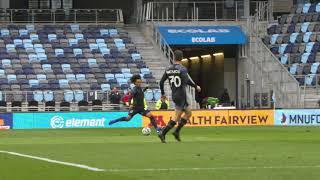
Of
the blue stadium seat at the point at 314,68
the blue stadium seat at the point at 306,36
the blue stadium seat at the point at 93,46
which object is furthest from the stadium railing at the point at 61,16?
the blue stadium seat at the point at 314,68

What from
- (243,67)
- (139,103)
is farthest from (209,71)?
(139,103)

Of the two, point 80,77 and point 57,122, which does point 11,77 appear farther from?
point 57,122

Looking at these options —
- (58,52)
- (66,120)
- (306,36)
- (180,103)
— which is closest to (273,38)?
(306,36)

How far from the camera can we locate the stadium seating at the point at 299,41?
159ft

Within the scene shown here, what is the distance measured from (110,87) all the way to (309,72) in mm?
11725

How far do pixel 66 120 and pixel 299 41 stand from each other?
18.5 m

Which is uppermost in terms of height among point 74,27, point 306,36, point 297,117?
point 74,27

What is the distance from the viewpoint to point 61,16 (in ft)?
179

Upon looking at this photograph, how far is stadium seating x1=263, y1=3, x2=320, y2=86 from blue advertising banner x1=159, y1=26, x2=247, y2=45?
1.98 m

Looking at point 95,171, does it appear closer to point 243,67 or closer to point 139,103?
point 139,103

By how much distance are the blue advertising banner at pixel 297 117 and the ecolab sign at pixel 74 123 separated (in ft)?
29.1

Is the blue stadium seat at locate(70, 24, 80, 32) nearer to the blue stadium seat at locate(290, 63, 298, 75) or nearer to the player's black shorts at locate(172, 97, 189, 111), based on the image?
the blue stadium seat at locate(290, 63, 298, 75)

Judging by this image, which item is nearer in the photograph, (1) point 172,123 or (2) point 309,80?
(1) point 172,123

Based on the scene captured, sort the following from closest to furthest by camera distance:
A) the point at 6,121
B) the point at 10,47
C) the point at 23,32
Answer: the point at 6,121
the point at 10,47
the point at 23,32
